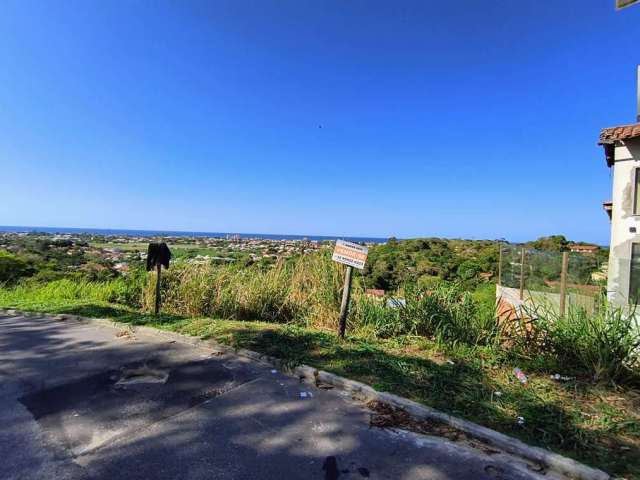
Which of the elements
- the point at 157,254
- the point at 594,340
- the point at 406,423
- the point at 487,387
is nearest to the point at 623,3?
the point at 594,340

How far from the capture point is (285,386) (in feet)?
12.3

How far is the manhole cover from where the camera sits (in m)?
2.82

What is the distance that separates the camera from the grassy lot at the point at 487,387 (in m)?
2.68

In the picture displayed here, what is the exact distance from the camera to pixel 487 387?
3.57 meters

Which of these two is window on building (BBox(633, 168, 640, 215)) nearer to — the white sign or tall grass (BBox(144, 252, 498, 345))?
tall grass (BBox(144, 252, 498, 345))

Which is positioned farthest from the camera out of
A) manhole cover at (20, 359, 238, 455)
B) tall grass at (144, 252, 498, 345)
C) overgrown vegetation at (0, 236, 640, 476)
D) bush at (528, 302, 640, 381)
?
tall grass at (144, 252, 498, 345)

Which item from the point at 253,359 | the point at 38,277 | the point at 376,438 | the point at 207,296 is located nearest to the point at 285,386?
the point at 253,359

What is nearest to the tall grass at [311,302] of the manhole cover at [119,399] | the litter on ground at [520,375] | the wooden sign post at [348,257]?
the wooden sign post at [348,257]

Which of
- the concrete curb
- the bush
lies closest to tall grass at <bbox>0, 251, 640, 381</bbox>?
the bush

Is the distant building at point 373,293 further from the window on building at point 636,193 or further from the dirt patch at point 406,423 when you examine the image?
the window on building at point 636,193

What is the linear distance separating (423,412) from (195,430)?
76.3 inches

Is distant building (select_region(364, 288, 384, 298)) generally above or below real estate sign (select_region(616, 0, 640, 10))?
below

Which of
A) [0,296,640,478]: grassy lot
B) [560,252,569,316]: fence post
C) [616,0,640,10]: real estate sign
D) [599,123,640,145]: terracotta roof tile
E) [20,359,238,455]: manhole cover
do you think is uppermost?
[599,123,640,145]: terracotta roof tile

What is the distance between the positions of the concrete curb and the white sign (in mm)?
1659
